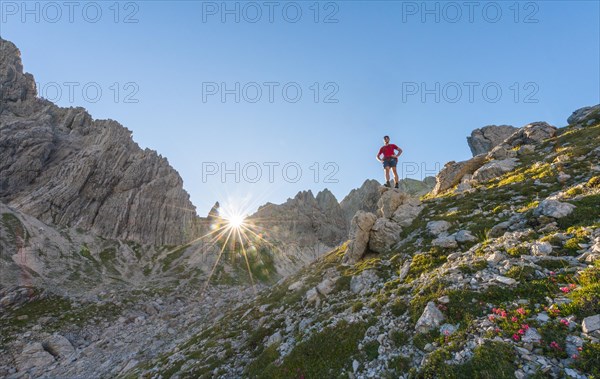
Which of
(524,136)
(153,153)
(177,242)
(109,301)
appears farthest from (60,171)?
(524,136)

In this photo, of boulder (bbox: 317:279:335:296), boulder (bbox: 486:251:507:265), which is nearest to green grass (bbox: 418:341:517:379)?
boulder (bbox: 486:251:507:265)

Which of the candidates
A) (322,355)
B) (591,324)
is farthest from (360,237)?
(591,324)

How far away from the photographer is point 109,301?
57.8 metres

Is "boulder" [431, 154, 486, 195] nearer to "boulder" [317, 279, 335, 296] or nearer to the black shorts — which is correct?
the black shorts

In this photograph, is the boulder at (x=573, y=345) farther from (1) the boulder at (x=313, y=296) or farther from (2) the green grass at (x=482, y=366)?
(1) the boulder at (x=313, y=296)

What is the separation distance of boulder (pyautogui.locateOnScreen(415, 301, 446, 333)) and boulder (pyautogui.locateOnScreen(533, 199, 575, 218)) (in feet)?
33.1

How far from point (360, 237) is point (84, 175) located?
133m

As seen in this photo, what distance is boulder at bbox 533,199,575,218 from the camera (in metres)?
15.5

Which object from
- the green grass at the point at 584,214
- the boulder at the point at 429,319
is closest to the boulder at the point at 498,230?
the green grass at the point at 584,214

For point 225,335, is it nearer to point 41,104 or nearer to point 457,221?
point 457,221

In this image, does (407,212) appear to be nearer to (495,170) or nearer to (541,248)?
(495,170)

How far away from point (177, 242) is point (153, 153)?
5056cm

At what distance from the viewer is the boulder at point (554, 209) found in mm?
15484

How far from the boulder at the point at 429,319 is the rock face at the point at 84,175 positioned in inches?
4944
